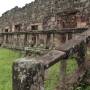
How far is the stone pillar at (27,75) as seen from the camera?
3791 millimetres

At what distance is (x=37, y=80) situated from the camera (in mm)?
3846

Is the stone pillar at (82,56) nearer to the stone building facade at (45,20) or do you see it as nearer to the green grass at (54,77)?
the green grass at (54,77)

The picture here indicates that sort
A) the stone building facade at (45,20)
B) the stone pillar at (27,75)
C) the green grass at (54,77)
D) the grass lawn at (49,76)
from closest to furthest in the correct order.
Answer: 1. the stone pillar at (27,75)
2. the green grass at (54,77)
3. the grass lawn at (49,76)
4. the stone building facade at (45,20)

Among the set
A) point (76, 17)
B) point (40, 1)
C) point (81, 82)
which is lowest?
point (81, 82)

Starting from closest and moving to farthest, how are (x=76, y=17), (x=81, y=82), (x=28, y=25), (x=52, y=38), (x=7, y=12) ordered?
1. (x=81, y=82)
2. (x=52, y=38)
3. (x=76, y=17)
4. (x=28, y=25)
5. (x=7, y=12)

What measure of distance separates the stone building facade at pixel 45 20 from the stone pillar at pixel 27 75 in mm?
3884

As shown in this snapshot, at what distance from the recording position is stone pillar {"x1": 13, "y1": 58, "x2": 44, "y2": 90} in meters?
3.79

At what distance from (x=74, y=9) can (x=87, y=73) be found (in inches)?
225

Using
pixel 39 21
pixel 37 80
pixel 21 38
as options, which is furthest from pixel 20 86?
pixel 39 21

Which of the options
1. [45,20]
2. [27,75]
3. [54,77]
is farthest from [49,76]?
[45,20]

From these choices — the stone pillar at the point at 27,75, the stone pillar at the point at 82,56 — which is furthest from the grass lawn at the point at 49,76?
the stone pillar at the point at 27,75

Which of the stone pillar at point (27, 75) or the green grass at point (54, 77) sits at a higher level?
the stone pillar at point (27, 75)

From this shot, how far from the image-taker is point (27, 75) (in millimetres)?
3797

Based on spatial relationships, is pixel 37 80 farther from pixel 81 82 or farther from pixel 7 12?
pixel 7 12
